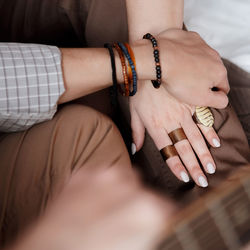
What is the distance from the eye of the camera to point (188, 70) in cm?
64

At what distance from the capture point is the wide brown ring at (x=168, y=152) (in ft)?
2.13

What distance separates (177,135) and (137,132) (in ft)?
0.27

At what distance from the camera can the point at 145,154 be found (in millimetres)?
670

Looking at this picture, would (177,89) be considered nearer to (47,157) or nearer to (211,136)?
(211,136)

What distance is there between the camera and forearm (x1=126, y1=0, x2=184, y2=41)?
0.71 metres

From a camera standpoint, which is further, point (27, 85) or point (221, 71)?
point (221, 71)

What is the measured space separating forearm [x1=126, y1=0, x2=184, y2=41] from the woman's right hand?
0.18 ft

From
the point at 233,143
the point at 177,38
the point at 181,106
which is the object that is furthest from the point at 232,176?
the point at 177,38

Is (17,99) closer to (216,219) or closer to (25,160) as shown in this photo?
(25,160)

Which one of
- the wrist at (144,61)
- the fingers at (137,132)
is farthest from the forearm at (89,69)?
the fingers at (137,132)

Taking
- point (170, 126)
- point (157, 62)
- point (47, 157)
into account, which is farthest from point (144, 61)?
point (47, 157)

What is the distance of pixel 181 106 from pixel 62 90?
9.9 inches

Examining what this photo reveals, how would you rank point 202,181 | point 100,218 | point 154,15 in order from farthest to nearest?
point 154,15 → point 202,181 → point 100,218

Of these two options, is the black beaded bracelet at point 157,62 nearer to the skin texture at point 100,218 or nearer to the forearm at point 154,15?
the forearm at point 154,15
